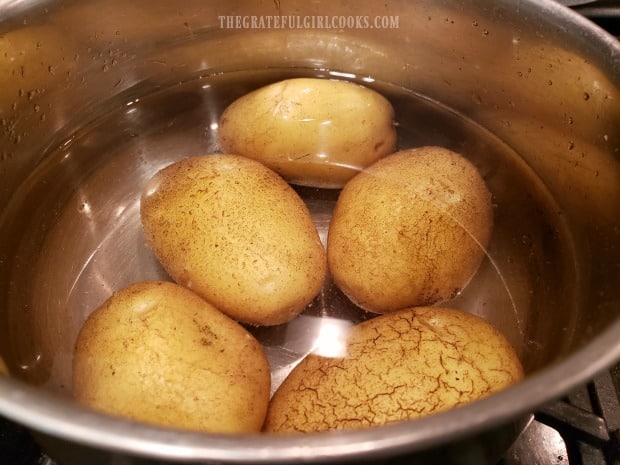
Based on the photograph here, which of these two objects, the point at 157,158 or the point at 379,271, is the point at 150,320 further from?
the point at 157,158

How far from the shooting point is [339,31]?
1.10 m

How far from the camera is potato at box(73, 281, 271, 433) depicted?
2.00ft

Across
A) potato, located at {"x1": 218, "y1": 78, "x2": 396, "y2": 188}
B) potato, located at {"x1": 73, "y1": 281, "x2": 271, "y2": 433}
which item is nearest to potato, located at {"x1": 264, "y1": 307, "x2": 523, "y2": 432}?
potato, located at {"x1": 73, "y1": 281, "x2": 271, "y2": 433}

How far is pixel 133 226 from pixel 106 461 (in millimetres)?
553

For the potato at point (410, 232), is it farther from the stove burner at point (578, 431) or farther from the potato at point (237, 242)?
the stove burner at point (578, 431)

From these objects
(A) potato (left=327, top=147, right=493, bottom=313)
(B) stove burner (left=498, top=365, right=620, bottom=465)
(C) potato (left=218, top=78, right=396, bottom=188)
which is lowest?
(B) stove burner (left=498, top=365, right=620, bottom=465)

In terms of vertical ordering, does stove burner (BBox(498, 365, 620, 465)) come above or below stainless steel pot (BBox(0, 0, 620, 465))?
below

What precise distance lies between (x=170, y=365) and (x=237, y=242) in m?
0.19

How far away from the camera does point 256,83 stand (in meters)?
1.16

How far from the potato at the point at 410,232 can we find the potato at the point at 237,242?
51 millimetres

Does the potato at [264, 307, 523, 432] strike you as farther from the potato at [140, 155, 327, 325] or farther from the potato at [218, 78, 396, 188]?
the potato at [218, 78, 396, 188]

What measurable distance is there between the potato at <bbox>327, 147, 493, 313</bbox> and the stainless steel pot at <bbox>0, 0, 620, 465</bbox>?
0.08 metres

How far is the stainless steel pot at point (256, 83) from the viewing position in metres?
0.82

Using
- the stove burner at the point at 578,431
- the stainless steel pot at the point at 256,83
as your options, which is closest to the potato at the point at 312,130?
the stainless steel pot at the point at 256,83
